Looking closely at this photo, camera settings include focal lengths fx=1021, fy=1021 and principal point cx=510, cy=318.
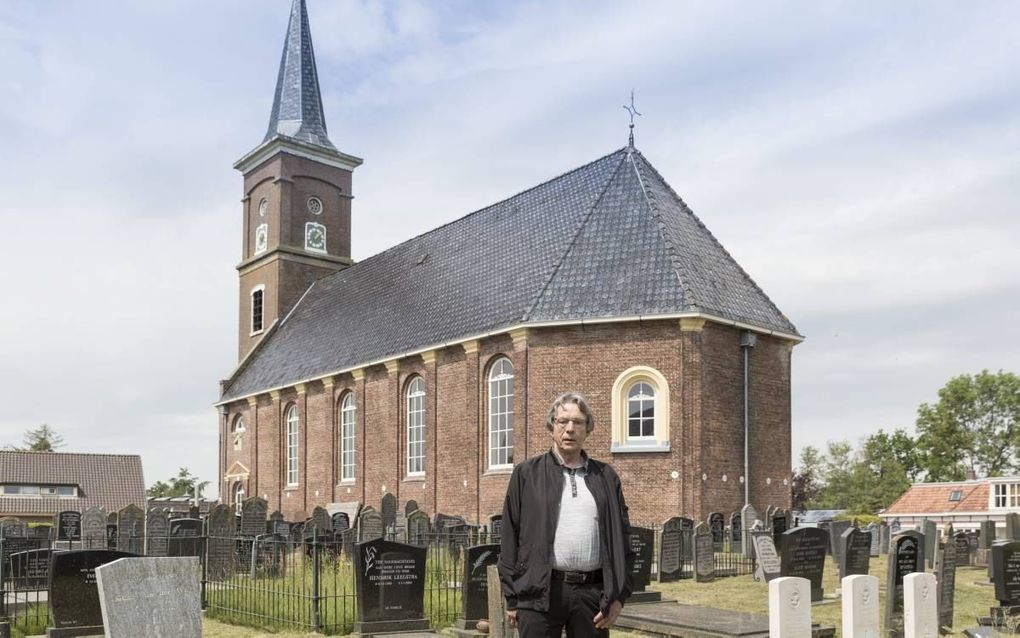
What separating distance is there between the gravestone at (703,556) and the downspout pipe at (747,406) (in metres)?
7.23

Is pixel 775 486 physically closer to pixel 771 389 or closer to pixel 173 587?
pixel 771 389

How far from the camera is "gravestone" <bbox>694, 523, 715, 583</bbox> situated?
55.3ft

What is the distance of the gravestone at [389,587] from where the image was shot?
35.7ft

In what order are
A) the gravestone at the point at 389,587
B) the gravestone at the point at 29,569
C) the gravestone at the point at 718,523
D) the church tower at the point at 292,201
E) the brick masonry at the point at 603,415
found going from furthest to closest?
the church tower at the point at 292,201 < the brick masonry at the point at 603,415 < the gravestone at the point at 718,523 < the gravestone at the point at 29,569 < the gravestone at the point at 389,587

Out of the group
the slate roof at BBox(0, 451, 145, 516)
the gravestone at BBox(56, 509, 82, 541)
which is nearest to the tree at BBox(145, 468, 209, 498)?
the slate roof at BBox(0, 451, 145, 516)

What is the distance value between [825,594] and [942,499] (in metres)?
33.9

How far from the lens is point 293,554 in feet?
47.2

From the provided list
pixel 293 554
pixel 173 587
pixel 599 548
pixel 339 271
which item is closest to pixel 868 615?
pixel 599 548

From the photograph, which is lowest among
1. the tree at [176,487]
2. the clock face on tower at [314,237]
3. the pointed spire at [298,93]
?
the tree at [176,487]

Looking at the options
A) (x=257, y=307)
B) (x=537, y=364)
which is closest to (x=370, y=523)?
(x=537, y=364)

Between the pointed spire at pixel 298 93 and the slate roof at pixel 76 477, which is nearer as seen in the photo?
the pointed spire at pixel 298 93

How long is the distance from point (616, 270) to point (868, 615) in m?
16.8

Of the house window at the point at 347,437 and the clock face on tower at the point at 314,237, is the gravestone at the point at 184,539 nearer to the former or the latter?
the house window at the point at 347,437

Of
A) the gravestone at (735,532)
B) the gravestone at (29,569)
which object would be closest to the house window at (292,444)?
the gravestone at (735,532)
